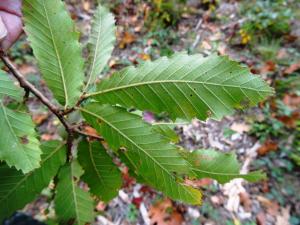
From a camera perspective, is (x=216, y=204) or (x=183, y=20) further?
(x=183, y=20)

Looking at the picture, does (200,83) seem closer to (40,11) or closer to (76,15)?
(40,11)

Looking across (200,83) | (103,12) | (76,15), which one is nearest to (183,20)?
(76,15)

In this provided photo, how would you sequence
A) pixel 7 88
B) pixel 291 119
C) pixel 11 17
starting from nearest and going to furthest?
1. pixel 7 88
2. pixel 11 17
3. pixel 291 119

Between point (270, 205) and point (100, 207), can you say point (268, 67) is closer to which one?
point (270, 205)

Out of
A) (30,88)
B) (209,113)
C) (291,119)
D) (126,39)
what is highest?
(126,39)

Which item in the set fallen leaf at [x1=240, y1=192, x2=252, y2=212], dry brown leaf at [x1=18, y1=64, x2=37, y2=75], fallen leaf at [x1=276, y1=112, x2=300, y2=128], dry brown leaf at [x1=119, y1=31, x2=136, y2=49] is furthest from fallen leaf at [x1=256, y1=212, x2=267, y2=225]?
dry brown leaf at [x1=18, y1=64, x2=37, y2=75]

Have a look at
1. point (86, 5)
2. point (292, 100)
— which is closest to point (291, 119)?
point (292, 100)
